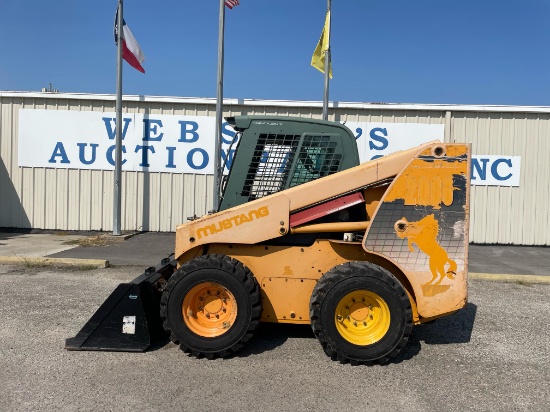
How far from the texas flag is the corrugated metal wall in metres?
0.99

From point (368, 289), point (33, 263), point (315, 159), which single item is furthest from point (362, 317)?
point (33, 263)

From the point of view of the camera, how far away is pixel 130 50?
12.2m

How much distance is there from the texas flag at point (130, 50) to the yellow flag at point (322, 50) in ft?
15.9

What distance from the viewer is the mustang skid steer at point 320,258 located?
421cm

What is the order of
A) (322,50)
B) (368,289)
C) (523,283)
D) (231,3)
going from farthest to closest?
(322,50)
(231,3)
(523,283)
(368,289)

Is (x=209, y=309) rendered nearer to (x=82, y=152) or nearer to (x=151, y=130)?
(x=151, y=130)

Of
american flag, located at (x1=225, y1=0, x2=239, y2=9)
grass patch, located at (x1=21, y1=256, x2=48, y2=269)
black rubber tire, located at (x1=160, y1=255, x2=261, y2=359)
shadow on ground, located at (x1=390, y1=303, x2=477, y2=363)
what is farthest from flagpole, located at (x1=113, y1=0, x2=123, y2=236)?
shadow on ground, located at (x1=390, y1=303, x2=477, y2=363)

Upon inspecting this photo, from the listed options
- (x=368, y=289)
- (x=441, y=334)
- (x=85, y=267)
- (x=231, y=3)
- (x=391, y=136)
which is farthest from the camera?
(x=391, y=136)

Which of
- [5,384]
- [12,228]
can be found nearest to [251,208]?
[5,384]

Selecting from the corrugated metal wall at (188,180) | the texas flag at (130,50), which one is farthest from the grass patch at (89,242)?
the texas flag at (130,50)

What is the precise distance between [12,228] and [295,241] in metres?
11.2

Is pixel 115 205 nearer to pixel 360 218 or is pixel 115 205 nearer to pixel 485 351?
pixel 360 218

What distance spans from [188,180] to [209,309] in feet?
27.2

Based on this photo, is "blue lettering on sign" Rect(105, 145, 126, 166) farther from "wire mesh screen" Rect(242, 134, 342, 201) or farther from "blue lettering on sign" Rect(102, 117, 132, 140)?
"wire mesh screen" Rect(242, 134, 342, 201)
